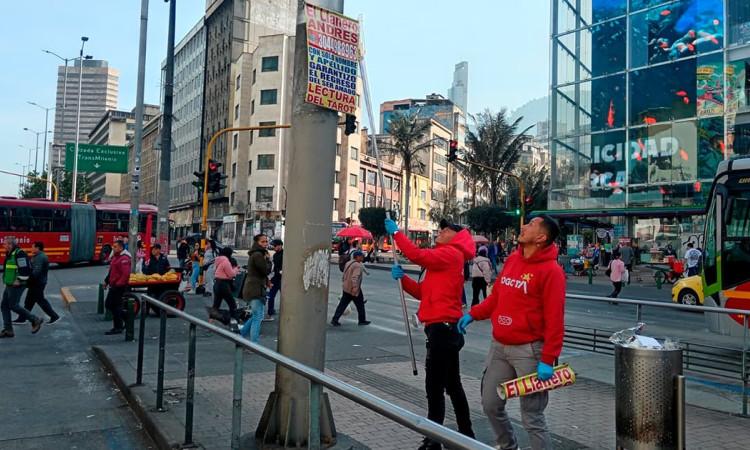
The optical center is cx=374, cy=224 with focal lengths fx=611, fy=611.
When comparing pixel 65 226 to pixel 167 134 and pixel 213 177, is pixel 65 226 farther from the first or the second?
pixel 167 134

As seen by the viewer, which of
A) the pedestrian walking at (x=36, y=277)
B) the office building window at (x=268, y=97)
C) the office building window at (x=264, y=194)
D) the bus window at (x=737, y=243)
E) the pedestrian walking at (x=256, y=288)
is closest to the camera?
the pedestrian walking at (x=256, y=288)

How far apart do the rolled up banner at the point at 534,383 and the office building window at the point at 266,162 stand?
185 ft

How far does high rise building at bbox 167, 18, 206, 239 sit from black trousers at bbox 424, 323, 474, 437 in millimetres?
71728

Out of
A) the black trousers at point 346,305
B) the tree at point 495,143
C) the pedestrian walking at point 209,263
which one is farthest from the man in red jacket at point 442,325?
the tree at point 495,143

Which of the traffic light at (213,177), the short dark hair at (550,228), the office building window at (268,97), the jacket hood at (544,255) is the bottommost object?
the jacket hood at (544,255)

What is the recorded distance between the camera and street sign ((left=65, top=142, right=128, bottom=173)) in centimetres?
2769

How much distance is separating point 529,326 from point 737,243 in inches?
363

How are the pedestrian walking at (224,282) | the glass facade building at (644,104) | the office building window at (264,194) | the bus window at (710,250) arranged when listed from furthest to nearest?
the office building window at (264,194) < the glass facade building at (644,104) < the pedestrian walking at (224,282) < the bus window at (710,250)

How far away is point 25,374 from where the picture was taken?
26.2 ft

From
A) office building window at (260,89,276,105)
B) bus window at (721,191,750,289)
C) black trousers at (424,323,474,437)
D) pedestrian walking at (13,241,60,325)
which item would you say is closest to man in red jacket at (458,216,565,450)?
black trousers at (424,323,474,437)

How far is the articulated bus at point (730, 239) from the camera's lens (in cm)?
1116

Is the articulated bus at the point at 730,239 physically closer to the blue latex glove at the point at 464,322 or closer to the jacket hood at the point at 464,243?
the jacket hood at the point at 464,243

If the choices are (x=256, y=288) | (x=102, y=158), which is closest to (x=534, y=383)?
(x=256, y=288)

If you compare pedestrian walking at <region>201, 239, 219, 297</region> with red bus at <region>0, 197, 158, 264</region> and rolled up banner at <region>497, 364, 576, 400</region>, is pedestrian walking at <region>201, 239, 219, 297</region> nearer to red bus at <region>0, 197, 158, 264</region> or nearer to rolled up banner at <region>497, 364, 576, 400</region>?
rolled up banner at <region>497, 364, 576, 400</region>
